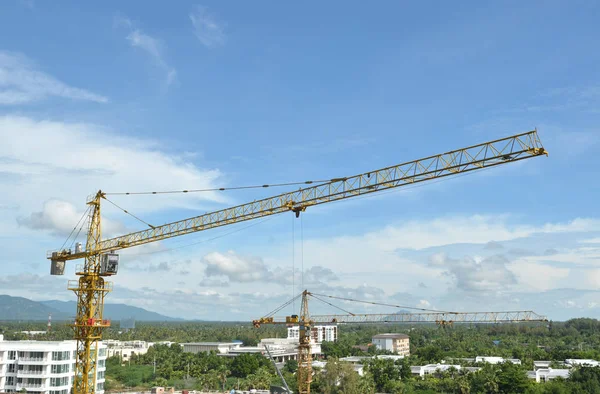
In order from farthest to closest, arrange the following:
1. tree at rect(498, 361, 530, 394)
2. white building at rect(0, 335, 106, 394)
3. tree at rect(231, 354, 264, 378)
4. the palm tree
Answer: tree at rect(231, 354, 264, 378) → the palm tree → tree at rect(498, 361, 530, 394) → white building at rect(0, 335, 106, 394)

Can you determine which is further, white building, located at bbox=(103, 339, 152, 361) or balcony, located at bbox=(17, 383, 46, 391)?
white building, located at bbox=(103, 339, 152, 361)

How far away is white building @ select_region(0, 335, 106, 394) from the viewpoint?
84.7 metres

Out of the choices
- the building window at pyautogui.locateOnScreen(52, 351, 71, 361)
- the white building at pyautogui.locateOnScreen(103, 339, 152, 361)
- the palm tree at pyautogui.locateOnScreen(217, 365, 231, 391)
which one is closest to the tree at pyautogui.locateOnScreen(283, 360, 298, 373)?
the palm tree at pyautogui.locateOnScreen(217, 365, 231, 391)

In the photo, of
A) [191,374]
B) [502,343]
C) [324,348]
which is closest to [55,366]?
[191,374]

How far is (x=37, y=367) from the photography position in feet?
278

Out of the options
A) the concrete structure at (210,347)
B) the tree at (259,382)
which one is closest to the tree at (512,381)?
the tree at (259,382)

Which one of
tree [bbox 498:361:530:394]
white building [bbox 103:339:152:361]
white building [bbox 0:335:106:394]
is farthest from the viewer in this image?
white building [bbox 103:339:152:361]

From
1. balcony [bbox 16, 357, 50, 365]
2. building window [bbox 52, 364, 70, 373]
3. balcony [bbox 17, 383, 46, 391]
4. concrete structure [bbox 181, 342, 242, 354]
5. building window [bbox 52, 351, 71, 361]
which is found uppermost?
building window [bbox 52, 351, 71, 361]

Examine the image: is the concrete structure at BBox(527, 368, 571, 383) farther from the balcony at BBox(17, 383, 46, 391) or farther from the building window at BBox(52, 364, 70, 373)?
the balcony at BBox(17, 383, 46, 391)

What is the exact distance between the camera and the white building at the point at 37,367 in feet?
278

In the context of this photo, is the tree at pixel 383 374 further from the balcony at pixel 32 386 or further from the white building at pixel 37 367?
the balcony at pixel 32 386

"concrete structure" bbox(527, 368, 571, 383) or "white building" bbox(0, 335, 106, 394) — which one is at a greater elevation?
"white building" bbox(0, 335, 106, 394)

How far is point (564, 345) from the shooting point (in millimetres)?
198750

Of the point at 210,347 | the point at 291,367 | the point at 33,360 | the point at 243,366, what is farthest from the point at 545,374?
the point at 210,347
